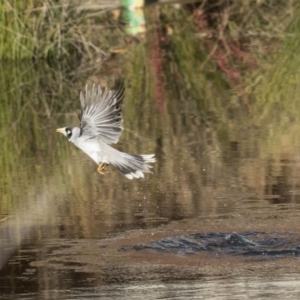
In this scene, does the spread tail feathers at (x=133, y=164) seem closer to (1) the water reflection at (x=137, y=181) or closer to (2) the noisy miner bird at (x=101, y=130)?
(2) the noisy miner bird at (x=101, y=130)

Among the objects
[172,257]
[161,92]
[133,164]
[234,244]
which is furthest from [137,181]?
[161,92]

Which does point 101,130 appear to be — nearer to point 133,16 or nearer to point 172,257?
point 172,257

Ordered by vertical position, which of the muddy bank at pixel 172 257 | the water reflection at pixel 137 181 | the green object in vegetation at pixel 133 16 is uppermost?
the green object in vegetation at pixel 133 16

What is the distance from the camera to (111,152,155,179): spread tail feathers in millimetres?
7555

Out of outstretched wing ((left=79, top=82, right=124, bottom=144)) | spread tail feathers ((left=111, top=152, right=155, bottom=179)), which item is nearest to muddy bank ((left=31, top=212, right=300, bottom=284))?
spread tail feathers ((left=111, top=152, right=155, bottom=179))

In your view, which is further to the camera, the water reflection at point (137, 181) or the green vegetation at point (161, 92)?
the green vegetation at point (161, 92)

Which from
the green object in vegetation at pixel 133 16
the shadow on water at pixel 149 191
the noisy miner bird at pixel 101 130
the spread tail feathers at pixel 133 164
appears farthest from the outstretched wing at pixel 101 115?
the green object in vegetation at pixel 133 16

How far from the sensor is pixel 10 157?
10.2 metres

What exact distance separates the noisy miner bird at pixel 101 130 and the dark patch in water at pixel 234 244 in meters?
0.50

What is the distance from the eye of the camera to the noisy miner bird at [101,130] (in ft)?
24.7

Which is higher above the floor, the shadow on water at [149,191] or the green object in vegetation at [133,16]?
the green object in vegetation at [133,16]

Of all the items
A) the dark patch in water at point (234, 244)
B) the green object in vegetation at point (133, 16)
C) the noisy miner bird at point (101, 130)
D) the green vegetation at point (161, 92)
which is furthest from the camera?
the green object in vegetation at point (133, 16)

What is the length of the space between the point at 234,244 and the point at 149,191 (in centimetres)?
161

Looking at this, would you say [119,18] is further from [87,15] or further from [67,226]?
[67,226]
